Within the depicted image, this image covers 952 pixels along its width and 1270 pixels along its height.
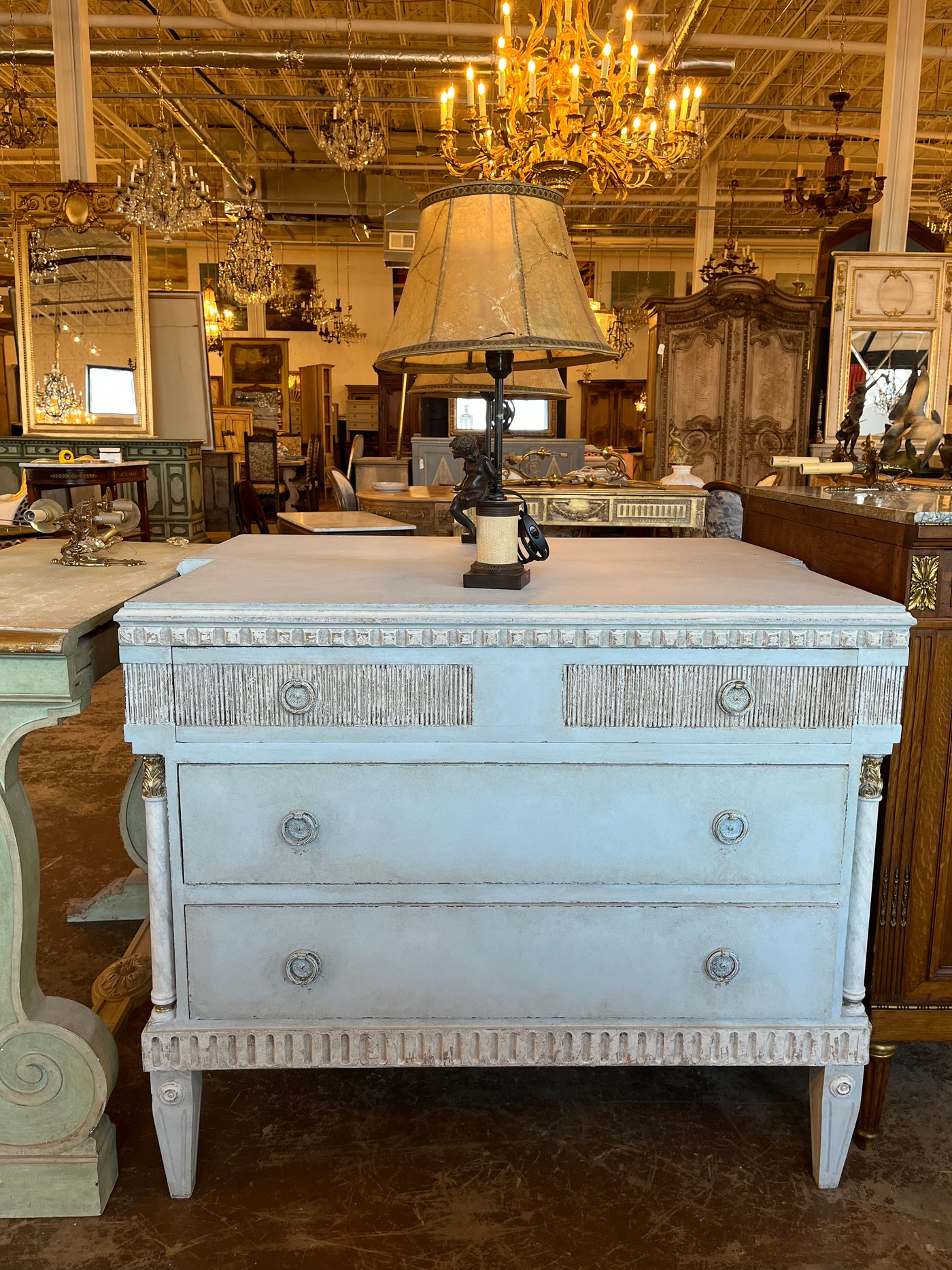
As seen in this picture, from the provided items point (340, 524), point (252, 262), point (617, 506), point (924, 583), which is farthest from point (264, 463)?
point (924, 583)

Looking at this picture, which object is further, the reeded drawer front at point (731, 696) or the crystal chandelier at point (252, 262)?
the crystal chandelier at point (252, 262)

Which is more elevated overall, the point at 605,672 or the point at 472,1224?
the point at 605,672

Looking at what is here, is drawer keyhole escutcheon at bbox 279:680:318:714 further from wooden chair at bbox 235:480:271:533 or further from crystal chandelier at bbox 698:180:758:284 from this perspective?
crystal chandelier at bbox 698:180:758:284

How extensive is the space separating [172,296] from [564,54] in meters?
5.30

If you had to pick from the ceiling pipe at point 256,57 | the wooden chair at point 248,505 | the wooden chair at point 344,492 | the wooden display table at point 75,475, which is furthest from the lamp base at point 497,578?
the ceiling pipe at point 256,57

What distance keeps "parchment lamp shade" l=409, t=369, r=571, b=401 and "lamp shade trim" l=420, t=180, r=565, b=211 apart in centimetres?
48

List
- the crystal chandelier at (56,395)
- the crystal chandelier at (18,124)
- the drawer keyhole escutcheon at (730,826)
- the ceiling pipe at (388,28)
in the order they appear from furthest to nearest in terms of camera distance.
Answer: the crystal chandelier at (56,395)
the ceiling pipe at (388,28)
the crystal chandelier at (18,124)
the drawer keyhole escutcheon at (730,826)

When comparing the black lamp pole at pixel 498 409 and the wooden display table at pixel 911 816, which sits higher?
the black lamp pole at pixel 498 409

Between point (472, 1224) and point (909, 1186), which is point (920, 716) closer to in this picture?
point (909, 1186)

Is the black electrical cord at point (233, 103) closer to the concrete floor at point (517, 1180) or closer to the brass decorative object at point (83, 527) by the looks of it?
the brass decorative object at point (83, 527)

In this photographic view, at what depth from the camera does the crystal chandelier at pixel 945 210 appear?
8789mm

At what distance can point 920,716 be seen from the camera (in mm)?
1789

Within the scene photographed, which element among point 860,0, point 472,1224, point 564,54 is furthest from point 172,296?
point 472,1224

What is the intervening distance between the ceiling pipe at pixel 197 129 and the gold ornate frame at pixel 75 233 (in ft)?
4.95
